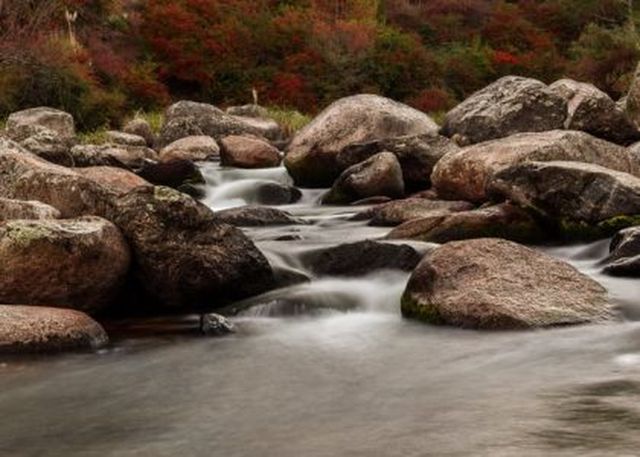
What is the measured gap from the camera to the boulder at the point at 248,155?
55.3 ft

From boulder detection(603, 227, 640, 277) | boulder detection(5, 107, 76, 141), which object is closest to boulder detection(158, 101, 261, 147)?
boulder detection(5, 107, 76, 141)

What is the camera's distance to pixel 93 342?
6.61m

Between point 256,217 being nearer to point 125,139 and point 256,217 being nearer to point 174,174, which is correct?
point 174,174

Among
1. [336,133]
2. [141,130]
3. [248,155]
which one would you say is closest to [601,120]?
[336,133]

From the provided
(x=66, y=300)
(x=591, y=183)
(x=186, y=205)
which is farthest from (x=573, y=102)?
(x=66, y=300)

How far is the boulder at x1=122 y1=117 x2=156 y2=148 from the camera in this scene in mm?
21377

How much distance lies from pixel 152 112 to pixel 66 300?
2103cm

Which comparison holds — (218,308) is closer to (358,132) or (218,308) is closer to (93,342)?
(93,342)

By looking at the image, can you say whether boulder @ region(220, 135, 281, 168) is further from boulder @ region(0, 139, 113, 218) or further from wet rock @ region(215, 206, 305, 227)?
boulder @ region(0, 139, 113, 218)

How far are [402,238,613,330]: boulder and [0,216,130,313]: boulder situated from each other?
2610mm

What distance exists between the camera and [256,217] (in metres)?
11.3

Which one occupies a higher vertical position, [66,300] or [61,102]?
[61,102]

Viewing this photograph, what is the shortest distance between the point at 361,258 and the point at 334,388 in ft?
9.71

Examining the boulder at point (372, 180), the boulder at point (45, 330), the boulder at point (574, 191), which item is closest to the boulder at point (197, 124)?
the boulder at point (372, 180)
